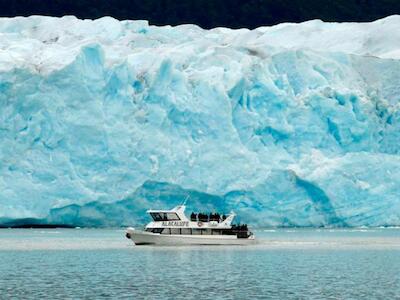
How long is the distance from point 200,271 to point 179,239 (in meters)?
11.2

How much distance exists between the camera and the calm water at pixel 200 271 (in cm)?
1950

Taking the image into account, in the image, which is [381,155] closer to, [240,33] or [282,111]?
[282,111]

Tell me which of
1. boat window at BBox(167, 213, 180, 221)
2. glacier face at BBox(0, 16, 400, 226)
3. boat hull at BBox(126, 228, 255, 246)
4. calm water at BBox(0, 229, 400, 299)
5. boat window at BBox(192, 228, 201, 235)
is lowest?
calm water at BBox(0, 229, 400, 299)

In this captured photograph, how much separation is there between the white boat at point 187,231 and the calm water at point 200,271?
62cm

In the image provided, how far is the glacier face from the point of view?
130 feet

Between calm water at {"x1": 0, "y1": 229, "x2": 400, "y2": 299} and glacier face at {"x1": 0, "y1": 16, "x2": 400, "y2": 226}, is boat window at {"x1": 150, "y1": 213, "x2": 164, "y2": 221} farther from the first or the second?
glacier face at {"x1": 0, "y1": 16, "x2": 400, "y2": 226}

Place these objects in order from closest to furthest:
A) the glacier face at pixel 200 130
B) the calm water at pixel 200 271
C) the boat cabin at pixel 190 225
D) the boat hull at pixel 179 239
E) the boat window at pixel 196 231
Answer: the calm water at pixel 200 271 < the boat cabin at pixel 190 225 < the boat hull at pixel 179 239 < the boat window at pixel 196 231 < the glacier face at pixel 200 130

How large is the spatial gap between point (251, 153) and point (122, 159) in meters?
5.21

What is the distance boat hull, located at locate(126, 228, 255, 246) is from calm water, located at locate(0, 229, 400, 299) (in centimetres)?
45

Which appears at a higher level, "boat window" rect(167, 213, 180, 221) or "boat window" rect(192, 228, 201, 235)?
"boat window" rect(167, 213, 180, 221)

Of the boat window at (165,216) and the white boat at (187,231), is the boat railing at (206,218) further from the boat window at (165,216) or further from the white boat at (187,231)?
the boat window at (165,216)

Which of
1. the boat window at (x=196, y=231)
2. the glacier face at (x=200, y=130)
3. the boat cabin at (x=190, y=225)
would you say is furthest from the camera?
the glacier face at (x=200, y=130)

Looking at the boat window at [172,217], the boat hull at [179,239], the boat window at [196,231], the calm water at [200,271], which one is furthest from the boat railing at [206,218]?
the calm water at [200,271]

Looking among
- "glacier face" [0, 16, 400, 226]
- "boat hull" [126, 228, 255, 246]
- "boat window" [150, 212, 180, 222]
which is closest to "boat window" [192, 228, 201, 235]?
"boat hull" [126, 228, 255, 246]
